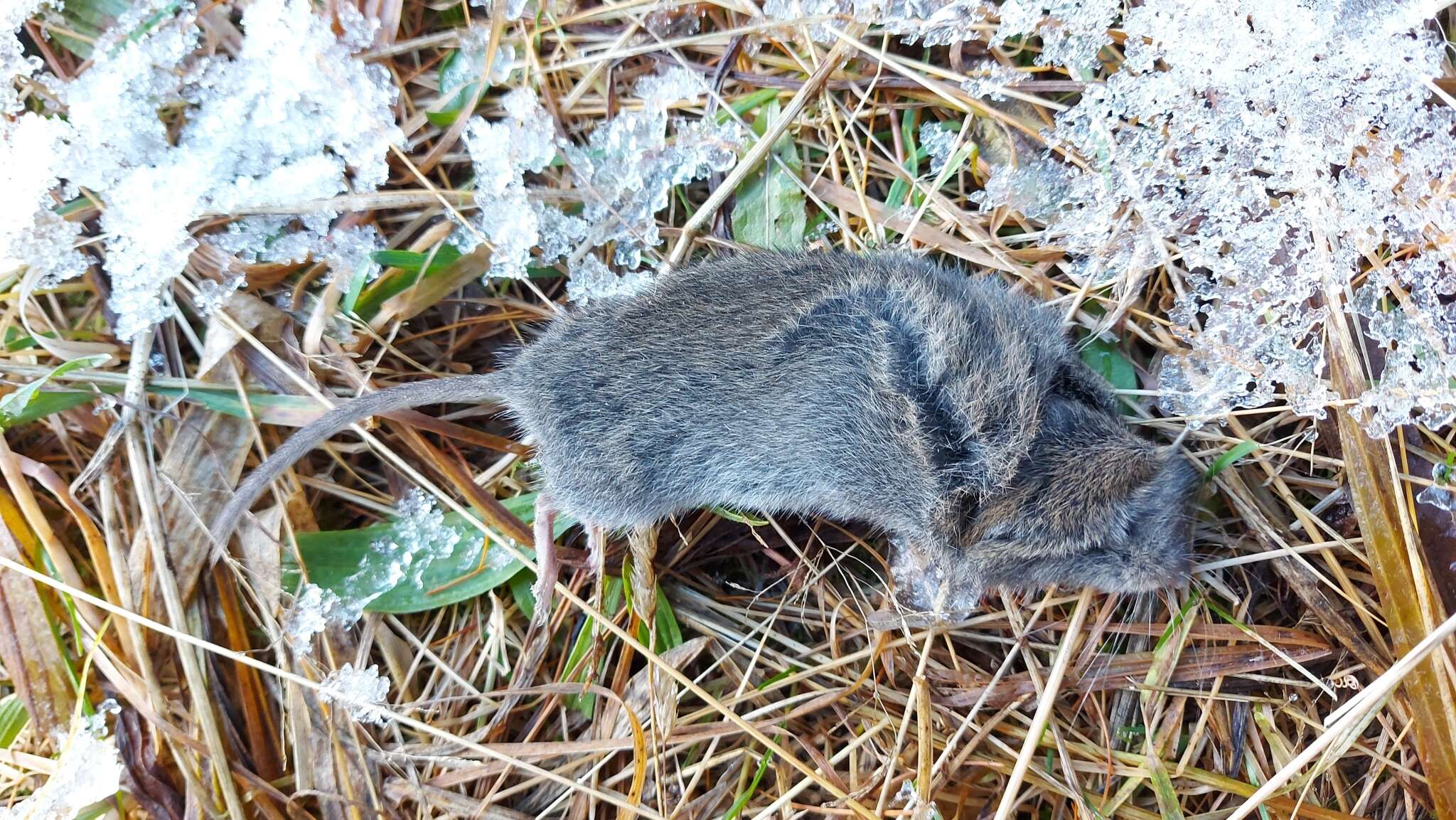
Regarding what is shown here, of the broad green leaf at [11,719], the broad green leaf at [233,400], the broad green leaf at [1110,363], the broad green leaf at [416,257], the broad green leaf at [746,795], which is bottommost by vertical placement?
the broad green leaf at [746,795]

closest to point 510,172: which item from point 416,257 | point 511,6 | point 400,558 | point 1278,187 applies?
point 416,257

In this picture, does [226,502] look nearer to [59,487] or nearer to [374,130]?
[59,487]

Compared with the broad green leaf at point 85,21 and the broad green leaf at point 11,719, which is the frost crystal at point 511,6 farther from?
the broad green leaf at point 11,719

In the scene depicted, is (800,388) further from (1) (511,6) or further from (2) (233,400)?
(2) (233,400)

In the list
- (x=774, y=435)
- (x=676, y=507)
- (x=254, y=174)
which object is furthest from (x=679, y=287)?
(x=254, y=174)

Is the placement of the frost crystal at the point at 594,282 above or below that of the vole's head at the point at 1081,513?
above

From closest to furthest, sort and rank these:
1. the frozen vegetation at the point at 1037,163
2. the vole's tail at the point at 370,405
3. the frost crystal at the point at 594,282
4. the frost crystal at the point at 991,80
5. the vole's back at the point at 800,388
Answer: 1. the vole's back at the point at 800,388
2. the frozen vegetation at the point at 1037,163
3. the vole's tail at the point at 370,405
4. the frost crystal at the point at 991,80
5. the frost crystal at the point at 594,282

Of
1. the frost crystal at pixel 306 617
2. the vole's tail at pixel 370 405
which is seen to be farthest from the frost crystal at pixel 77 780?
the vole's tail at pixel 370 405
